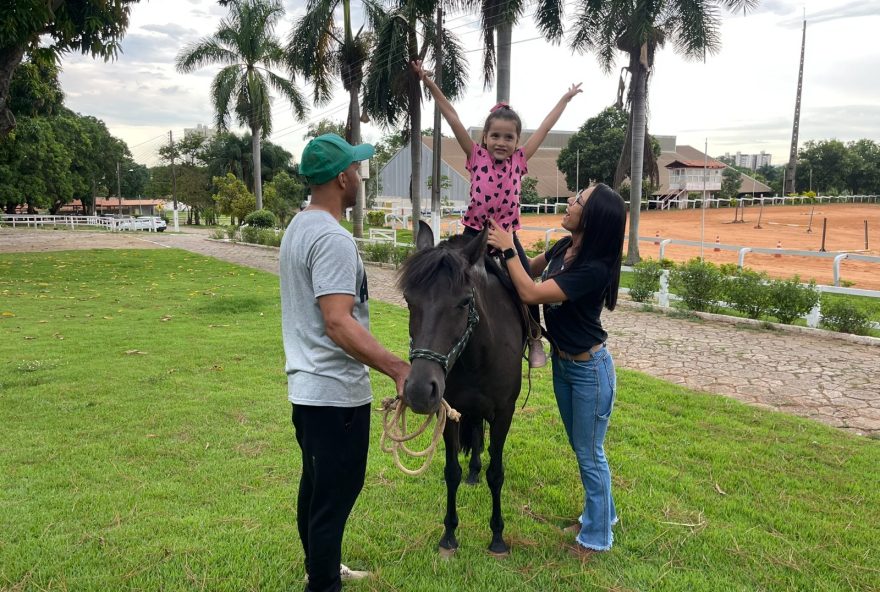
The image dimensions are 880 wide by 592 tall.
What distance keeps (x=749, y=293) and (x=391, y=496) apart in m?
8.86

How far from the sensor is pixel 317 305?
227 centimetres

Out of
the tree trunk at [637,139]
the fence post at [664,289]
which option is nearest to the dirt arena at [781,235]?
the tree trunk at [637,139]

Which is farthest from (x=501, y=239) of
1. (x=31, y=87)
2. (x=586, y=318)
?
(x=31, y=87)

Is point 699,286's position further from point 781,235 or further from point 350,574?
point 781,235

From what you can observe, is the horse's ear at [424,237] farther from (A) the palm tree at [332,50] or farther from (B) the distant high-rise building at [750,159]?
(B) the distant high-rise building at [750,159]

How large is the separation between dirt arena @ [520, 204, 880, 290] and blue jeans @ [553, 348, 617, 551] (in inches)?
523

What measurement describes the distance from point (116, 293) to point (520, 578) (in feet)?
42.7

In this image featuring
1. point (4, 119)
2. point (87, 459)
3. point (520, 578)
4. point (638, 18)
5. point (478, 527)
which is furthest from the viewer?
point (4, 119)

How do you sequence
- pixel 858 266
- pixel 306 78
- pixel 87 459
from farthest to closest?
pixel 306 78, pixel 858 266, pixel 87 459

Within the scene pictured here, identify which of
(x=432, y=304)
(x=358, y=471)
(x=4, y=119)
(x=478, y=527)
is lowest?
(x=478, y=527)

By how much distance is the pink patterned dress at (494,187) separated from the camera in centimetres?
381

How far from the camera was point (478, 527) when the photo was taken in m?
3.61

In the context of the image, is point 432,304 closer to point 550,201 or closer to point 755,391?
point 755,391

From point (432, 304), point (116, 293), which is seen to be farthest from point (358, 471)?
point (116, 293)
